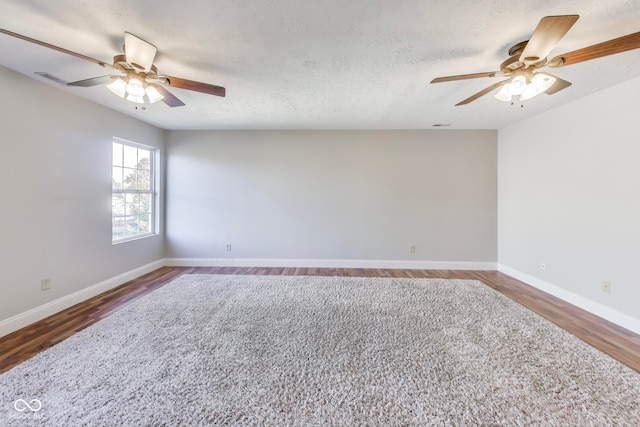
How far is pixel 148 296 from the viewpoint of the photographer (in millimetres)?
3068

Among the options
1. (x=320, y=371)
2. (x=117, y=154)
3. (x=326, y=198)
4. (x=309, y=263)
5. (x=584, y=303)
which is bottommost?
(x=320, y=371)

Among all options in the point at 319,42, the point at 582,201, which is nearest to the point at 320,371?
the point at 319,42

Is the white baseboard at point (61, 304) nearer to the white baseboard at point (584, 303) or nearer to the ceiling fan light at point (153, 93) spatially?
the ceiling fan light at point (153, 93)

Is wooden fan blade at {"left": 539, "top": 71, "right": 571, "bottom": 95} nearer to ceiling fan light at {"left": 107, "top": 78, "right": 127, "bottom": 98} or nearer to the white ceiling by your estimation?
the white ceiling

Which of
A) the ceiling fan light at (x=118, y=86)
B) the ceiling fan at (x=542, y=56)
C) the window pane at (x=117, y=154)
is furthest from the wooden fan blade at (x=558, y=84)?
the window pane at (x=117, y=154)

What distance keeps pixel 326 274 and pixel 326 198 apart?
135cm

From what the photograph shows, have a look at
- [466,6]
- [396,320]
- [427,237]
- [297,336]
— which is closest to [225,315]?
[297,336]

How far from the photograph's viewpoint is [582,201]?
2.89 m

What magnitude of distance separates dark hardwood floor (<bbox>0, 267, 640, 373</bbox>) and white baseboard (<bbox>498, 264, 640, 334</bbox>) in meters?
0.08

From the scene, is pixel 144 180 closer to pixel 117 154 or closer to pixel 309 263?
pixel 117 154

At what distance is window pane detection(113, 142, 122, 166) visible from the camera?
3.50 metres

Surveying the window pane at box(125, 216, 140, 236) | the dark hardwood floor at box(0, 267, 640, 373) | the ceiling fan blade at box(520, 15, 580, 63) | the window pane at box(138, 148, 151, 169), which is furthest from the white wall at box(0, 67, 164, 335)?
the ceiling fan blade at box(520, 15, 580, 63)

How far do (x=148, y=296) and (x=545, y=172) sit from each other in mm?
5550

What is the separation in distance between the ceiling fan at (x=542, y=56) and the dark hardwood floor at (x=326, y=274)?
90.5 inches
